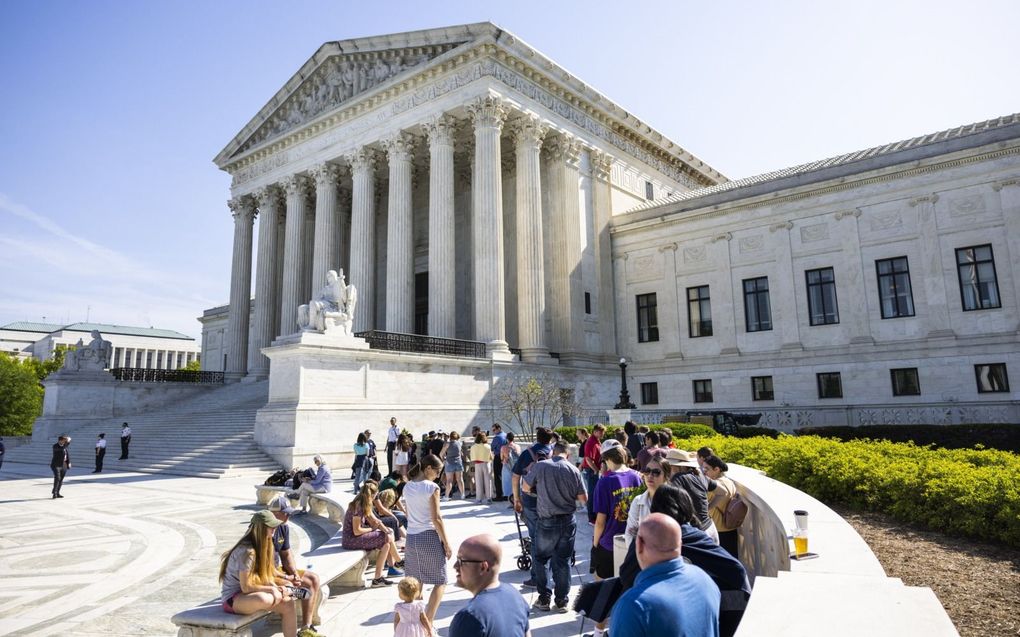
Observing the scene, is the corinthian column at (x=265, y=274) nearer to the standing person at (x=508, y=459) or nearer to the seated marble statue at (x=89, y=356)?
the seated marble statue at (x=89, y=356)

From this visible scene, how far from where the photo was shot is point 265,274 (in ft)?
135

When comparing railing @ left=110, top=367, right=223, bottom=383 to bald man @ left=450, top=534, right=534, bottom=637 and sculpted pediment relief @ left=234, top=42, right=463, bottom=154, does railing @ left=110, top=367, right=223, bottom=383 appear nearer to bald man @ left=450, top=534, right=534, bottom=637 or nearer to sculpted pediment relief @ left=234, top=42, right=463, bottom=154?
sculpted pediment relief @ left=234, top=42, right=463, bottom=154

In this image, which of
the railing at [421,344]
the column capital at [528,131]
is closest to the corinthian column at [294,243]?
the railing at [421,344]

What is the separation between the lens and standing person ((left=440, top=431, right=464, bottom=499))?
52.4ft

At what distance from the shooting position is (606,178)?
37.3 metres

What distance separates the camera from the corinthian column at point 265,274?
3988 cm

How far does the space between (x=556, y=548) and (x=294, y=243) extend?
3570 centimetres

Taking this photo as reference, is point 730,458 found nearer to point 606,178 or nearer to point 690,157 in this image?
point 606,178

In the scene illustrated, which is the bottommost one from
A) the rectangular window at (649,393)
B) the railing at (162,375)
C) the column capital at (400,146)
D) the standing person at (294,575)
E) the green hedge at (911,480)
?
the standing person at (294,575)

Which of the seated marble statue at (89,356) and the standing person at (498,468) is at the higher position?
the seated marble statue at (89,356)

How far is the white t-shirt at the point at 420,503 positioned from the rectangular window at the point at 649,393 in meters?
28.3

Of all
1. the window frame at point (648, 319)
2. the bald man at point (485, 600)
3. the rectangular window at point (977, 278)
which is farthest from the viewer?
the window frame at point (648, 319)

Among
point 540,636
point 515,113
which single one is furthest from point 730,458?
point 515,113

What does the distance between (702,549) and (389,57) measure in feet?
117
